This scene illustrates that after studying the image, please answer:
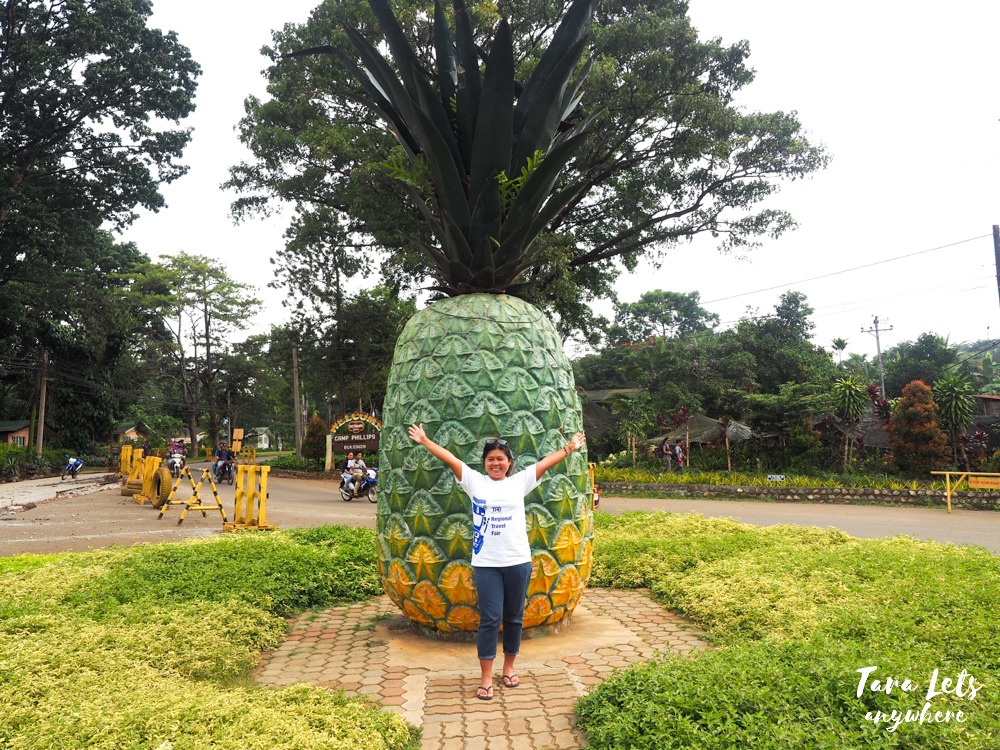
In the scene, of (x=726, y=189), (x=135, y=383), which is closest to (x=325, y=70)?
(x=726, y=189)

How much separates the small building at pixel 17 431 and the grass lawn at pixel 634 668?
115 ft

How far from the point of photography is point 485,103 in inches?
162

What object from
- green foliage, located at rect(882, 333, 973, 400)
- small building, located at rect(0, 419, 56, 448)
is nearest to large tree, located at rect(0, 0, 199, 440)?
small building, located at rect(0, 419, 56, 448)

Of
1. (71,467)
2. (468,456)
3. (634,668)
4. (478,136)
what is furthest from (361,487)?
(634,668)

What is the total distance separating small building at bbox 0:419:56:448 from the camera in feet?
117

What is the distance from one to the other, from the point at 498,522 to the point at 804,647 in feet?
5.52

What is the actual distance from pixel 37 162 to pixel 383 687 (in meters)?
22.9

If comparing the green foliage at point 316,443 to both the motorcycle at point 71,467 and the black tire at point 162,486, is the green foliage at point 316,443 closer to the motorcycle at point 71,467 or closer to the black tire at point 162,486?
the motorcycle at point 71,467

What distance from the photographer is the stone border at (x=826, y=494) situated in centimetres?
1460

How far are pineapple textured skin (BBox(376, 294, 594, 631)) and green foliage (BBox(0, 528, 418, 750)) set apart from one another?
102cm

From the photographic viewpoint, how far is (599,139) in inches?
626

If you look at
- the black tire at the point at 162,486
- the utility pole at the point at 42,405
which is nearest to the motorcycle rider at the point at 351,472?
the black tire at the point at 162,486

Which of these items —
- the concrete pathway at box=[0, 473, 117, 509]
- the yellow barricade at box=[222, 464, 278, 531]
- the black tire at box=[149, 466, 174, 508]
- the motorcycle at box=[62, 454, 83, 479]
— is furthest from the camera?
the motorcycle at box=[62, 454, 83, 479]

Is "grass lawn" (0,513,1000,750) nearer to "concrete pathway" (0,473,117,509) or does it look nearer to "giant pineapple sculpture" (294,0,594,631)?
"giant pineapple sculpture" (294,0,594,631)
